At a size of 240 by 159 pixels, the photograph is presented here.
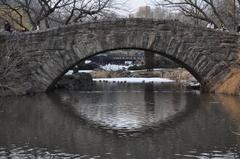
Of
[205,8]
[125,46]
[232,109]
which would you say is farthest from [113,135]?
[205,8]

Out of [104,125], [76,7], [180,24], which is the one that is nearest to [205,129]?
[104,125]

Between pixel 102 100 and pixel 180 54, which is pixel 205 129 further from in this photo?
pixel 180 54

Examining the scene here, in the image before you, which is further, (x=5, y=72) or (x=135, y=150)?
(x=5, y=72)

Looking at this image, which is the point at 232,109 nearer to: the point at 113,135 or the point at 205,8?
the point at 113,135

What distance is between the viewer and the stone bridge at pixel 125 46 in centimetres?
2297

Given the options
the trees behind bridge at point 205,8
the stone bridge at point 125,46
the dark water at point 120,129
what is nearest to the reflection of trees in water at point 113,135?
the dark water at point 120,129

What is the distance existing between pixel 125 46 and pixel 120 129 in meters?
10.7

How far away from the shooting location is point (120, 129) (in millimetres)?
12750

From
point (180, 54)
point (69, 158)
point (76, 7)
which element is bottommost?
point (69, 158)

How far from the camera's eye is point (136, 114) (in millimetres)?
15820

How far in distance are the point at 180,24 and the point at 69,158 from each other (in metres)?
14.4

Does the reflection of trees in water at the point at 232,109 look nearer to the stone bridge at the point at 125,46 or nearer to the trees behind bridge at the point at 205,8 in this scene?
the stone bridge at the point at 125,46

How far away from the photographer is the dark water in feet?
33.2

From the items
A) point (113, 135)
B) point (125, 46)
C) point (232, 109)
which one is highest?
point (125, 46)
